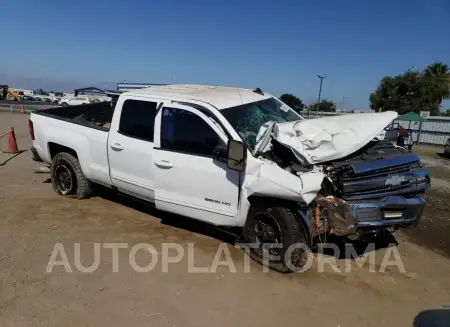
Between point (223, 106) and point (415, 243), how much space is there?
332 centimetres

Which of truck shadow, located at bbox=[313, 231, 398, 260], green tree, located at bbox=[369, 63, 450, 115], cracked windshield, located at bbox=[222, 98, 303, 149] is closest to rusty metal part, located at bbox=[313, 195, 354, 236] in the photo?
truck shadow, located at bbox=[313, 231, 398, 260]

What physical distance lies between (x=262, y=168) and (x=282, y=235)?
74 cm

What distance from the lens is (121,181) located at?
554 centimetres

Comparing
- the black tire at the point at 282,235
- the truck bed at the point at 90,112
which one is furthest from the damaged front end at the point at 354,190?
the truck bed at the point at 90,112

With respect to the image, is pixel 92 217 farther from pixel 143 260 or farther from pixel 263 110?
pixel 263 110

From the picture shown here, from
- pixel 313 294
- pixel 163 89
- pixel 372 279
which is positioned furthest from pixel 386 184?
pixel 163 89

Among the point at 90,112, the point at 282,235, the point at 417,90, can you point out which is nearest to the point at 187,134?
the point at 282,235

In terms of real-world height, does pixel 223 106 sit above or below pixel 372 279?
above

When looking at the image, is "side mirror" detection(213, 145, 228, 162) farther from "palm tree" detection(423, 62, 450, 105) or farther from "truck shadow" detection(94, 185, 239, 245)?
"palm tree" detection(423, 62, 450, 105)

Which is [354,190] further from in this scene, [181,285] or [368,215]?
[181,285]

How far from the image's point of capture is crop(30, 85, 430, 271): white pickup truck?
405 cm

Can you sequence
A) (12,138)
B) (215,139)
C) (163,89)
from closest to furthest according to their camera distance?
(215,139) < (163,89) < (12,138)

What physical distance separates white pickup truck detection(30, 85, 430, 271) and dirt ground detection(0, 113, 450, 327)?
439 millimetres

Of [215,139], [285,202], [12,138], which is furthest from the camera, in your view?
[12,138]
